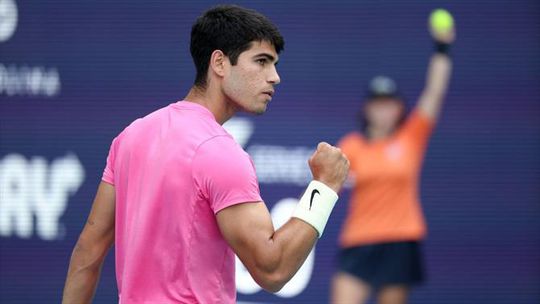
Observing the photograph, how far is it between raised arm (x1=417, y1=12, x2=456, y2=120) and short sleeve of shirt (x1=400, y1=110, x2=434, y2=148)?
0.03m

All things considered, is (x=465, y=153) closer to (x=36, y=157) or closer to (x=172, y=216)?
(x=36, y=157)

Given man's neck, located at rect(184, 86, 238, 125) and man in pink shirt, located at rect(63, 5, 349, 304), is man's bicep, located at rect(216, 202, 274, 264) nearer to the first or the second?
man in pink shirt, located at rect(63, 5, 349, 304)

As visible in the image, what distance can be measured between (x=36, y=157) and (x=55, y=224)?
40 centimetres

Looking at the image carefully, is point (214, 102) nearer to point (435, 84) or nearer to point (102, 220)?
point (102, 220)

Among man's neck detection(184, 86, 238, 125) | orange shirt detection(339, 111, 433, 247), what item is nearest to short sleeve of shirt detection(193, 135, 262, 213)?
man's neck detection(184, 86, 238, 125)

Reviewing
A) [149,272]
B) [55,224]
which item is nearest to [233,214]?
[149,272]

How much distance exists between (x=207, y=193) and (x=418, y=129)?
11.0ft

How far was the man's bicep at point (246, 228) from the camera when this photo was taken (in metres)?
2.57

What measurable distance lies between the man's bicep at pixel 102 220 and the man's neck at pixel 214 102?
35 centimetres

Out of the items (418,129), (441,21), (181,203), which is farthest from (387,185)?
(181,203)

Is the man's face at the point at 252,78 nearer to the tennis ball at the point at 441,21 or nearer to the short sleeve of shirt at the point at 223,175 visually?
the short sleeve of shirt at the point at 223,175

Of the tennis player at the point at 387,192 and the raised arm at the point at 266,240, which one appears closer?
the raised arm at the point at 266,240

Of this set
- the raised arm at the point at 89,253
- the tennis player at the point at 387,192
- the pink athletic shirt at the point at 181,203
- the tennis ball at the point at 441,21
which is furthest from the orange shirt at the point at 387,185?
the pink athletic shirt at the point at 181,203

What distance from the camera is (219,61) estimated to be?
283 centimetres
